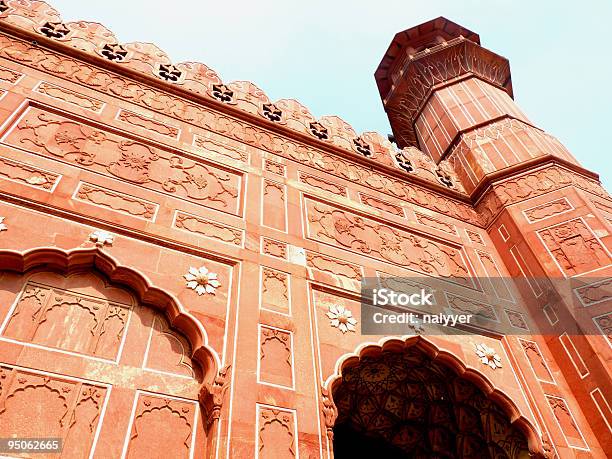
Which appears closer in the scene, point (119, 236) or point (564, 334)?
point (119, 236)

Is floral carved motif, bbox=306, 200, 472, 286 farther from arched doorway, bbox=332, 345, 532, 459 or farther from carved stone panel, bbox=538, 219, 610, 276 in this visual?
arched doorway, bbox=332, 345, 532, 459

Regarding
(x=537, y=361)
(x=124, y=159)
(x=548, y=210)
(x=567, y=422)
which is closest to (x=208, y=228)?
(x=124, y=159)

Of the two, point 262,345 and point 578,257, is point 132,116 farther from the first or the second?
point 578,257

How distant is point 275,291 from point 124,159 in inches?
71.8

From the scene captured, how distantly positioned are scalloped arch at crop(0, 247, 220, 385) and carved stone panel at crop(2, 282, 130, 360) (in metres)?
0.16

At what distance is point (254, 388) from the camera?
10.8ft

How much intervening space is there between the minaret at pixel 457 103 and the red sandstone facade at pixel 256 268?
0.25 feet

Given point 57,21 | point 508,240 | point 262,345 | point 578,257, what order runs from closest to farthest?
point 262,345 < point 578,257 < point 57,21 < point 508,240

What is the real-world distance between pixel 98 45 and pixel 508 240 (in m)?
5.27

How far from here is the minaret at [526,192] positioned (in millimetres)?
4570

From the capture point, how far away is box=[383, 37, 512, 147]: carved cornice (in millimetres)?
8781

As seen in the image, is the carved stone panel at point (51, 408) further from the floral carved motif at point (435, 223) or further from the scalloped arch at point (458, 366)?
the floral carved motif at point (435, 223)

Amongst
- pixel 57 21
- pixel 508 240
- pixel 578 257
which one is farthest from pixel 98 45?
pixel 578 257

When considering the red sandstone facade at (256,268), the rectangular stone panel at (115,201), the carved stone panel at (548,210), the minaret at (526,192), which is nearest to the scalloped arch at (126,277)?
the red sandstone facade at (256,268)
